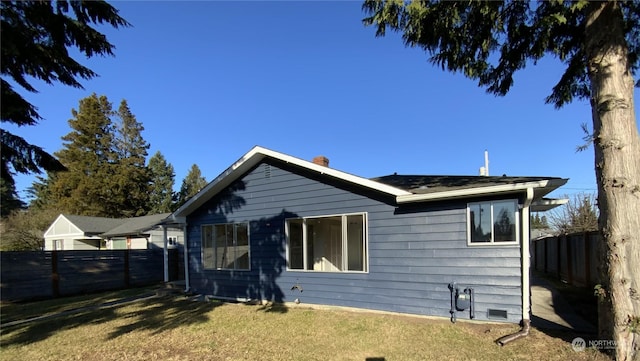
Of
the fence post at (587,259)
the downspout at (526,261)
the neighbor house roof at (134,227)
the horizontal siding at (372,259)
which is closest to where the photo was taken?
the downspout at (526,261)

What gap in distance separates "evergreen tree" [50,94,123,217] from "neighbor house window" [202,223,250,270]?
26.7 metres

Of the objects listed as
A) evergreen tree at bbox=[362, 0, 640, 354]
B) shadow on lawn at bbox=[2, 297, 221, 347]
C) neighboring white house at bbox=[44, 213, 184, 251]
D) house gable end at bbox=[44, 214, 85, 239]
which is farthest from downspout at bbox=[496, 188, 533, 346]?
house gable end at bbox=[44, 214, 85, 239]

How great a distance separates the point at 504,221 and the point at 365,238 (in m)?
3.06

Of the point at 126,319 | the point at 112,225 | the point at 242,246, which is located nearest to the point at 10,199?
the point at 112,225

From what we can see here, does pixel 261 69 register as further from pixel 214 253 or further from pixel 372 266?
pixel 372 266

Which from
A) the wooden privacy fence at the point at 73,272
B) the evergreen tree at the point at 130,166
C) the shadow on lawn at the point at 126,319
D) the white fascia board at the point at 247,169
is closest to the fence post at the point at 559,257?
the white fascia board at the point at 247,169

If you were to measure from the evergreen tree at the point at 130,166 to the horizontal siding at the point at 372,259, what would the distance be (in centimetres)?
2659

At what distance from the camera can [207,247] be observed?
12086 millimetres

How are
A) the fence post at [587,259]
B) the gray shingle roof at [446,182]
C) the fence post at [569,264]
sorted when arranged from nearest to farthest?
the gray shingle roof at [446,182] < the fence post at [587,259] < the fence post at [569,264]

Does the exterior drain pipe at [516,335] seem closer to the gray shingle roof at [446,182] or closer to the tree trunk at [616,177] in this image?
the tree trunk at [616,177]

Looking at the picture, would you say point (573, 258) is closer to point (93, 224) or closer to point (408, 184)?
Result: point (408, 184)

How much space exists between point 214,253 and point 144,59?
6.19 m

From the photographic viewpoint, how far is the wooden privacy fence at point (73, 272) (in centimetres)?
1276

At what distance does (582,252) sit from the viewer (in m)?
→ 11.1
